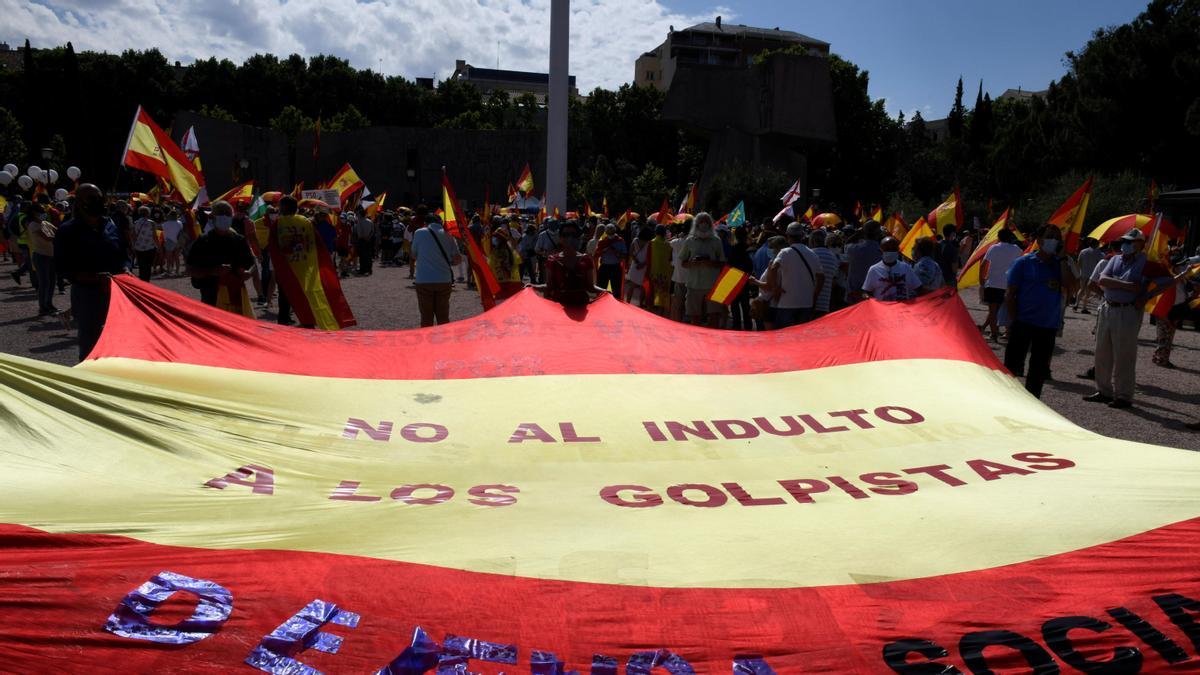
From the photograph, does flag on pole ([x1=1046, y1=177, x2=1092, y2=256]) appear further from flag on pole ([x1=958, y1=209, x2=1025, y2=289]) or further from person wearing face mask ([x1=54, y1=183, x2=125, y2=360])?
person wearing face mask ([x1=54, y1=183, x2=125, y2=360])

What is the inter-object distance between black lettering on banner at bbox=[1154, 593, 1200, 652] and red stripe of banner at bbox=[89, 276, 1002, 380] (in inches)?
110

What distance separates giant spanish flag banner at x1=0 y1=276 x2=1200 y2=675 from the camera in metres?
2.56

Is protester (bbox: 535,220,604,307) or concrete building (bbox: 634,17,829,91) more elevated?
concrete building (bbox: 634,17,829,91)

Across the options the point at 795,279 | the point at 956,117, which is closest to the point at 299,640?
the point at 795,279

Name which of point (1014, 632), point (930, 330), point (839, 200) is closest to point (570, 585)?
point (1014, 632)

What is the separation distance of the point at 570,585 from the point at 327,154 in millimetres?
72392

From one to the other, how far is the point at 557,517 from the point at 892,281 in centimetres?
564

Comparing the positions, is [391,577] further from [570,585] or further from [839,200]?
[839,200]

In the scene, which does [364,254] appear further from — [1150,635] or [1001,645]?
[1150,635]

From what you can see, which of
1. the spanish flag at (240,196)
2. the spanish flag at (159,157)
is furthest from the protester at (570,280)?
the spanish flag at (240,196)

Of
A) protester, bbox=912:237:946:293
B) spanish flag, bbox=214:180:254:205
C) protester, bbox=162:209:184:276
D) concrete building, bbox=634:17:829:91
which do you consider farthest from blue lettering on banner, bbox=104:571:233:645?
concrete building, bbox=634:17:829:91

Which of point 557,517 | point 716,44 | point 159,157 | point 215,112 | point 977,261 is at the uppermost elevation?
point 716,44

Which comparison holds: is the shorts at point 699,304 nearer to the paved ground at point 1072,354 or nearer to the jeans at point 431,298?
the jeans at point 431,298

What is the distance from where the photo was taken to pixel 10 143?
58281 mm
